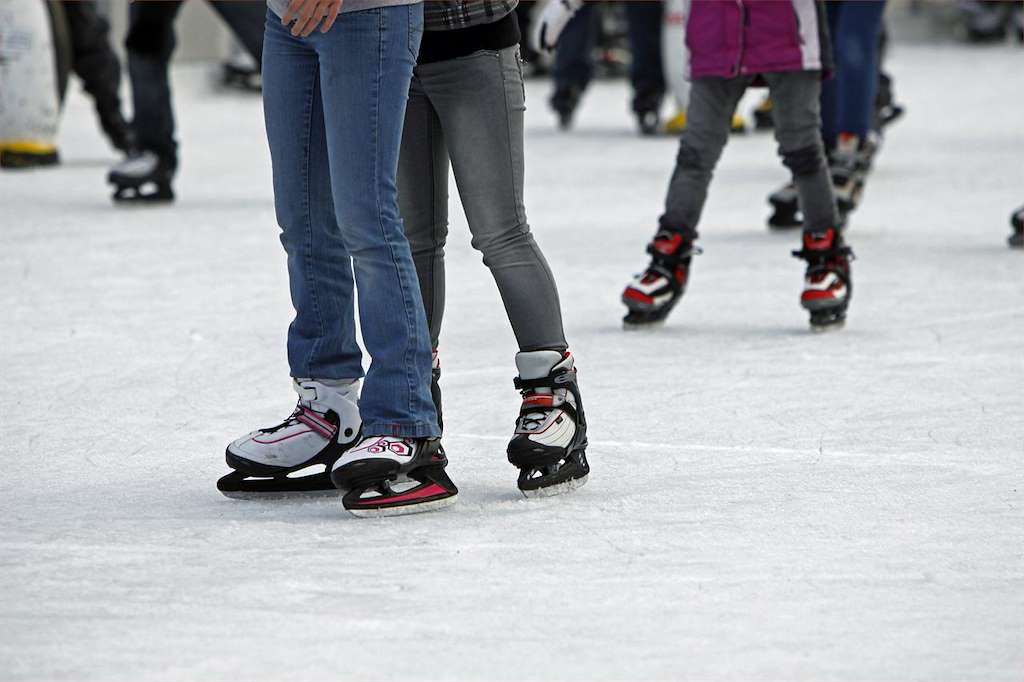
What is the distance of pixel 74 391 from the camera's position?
407 cm

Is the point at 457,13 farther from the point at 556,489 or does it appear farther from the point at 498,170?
the point at 556,489

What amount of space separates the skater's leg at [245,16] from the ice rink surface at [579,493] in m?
0.70

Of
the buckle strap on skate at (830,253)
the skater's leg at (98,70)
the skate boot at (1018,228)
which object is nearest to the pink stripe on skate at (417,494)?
the buckle strap on skate at (830,253)

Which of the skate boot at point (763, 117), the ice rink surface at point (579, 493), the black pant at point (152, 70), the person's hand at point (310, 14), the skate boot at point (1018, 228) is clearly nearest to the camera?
the ice rink surface at point (579, 493)

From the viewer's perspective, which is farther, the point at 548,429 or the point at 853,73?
the point at 853,73

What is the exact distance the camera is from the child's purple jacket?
15.9 feet

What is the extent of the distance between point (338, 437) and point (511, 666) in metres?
1.05

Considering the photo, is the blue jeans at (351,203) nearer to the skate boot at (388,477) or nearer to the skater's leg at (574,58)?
the skate boot at (388,477)

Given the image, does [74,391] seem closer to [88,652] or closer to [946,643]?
[88,652]

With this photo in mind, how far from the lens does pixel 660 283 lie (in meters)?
4.85

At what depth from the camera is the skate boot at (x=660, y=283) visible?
15.8 feet

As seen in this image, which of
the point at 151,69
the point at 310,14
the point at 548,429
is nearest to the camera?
the point at 310,14

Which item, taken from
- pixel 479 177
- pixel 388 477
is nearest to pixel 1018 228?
pixel 479 177

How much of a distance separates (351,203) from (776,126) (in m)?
2.29
